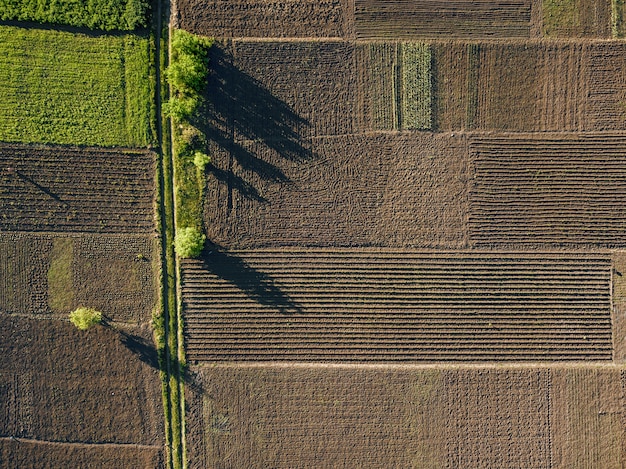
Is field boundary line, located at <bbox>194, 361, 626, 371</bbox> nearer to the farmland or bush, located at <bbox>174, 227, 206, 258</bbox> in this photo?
the farmland

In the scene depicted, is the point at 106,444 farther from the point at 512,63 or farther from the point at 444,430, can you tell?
the point at 512,63

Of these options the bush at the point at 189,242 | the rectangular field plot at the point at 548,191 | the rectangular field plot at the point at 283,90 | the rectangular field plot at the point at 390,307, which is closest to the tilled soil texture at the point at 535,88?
the rectangular field plot at the point at 548,191

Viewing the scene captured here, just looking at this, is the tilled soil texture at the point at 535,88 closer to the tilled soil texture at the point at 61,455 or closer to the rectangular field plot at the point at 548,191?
the rectangular field plot at the point at 548,191

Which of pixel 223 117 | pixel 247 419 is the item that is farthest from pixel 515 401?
pixel 223 117

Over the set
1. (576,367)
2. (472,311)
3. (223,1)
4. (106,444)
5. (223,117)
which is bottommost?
(106,444)

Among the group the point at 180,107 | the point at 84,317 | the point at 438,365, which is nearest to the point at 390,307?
the point at 438,365
